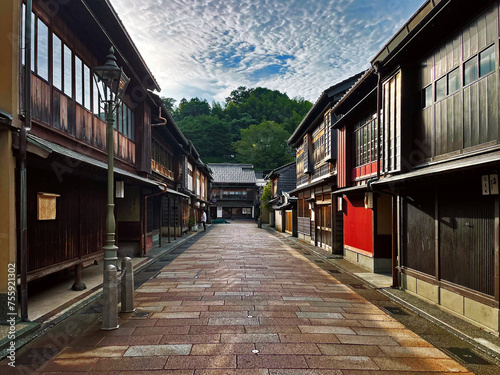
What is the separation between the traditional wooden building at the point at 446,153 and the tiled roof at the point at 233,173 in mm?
54802

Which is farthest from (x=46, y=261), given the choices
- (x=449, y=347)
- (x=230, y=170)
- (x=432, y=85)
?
(x=230, y=170)

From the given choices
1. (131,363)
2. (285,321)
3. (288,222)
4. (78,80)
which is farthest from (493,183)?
(288,222)

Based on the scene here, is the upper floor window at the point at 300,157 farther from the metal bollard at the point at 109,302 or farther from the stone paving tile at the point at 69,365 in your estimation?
the stone paving tile at the point at 69,365

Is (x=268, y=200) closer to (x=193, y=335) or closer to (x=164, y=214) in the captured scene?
(x=164, y=214)

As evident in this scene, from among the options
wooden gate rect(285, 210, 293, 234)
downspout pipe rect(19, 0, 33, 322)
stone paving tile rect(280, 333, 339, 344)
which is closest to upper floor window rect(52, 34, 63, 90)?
downspout pipe rect(19, 0, 33, 322)

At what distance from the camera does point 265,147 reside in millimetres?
70312

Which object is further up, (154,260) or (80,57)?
(80,57)

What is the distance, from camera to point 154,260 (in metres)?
15.0

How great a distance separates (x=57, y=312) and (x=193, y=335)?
10.6 ft

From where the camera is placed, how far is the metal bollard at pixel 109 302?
20.9 ft

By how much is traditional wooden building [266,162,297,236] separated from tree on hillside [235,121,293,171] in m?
24.2

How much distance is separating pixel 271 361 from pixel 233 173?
62.1m

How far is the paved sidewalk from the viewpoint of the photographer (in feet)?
16.2

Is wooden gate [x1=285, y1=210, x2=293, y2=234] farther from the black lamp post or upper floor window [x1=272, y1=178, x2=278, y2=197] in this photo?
the black lamp post
